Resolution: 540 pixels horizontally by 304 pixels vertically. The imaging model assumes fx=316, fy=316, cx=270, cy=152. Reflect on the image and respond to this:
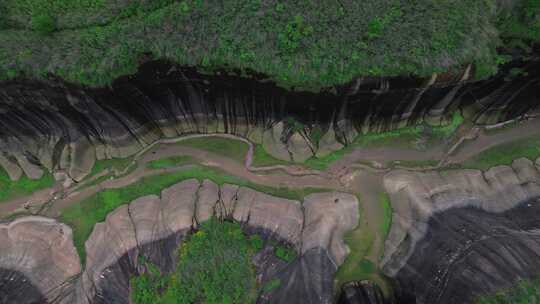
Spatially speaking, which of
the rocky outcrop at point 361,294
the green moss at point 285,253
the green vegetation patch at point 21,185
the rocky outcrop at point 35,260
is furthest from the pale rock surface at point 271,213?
the green vegetation patch at point 21,185

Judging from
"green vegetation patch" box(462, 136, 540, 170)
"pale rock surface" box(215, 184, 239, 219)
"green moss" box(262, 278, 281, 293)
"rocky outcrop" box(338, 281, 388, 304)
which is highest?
"green vegetation patch" box(462, 136, 540, 170)

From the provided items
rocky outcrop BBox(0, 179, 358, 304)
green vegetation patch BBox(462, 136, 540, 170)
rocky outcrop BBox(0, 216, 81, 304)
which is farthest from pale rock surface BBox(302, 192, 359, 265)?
rocky outcrop BBox(0, 216, 81, 304)

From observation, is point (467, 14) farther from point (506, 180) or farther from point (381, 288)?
point (381, 288)

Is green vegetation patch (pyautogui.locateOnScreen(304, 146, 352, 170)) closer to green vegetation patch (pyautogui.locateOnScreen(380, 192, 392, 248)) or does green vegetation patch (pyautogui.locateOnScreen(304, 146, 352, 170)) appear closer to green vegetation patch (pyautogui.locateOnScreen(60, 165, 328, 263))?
green vegetation patch (pyautogui.locateOnScreen(60, 165, 328, 263))

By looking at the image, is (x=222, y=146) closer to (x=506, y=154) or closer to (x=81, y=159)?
(x=81, y=159)

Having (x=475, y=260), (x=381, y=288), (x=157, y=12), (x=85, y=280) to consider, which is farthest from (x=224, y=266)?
(x=157, y=12)

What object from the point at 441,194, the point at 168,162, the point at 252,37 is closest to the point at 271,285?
the point at 168,162

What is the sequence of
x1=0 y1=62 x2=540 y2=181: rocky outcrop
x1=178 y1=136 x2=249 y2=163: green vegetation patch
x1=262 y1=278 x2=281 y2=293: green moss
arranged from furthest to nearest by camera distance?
x1=178 y1=136 x2=249 y2=163: green vegetation patch < x1=0 y1=62 x2=540 y2=181: rocky outcrop < x1=262 y1=278 x2=281 y2=293: green moss
